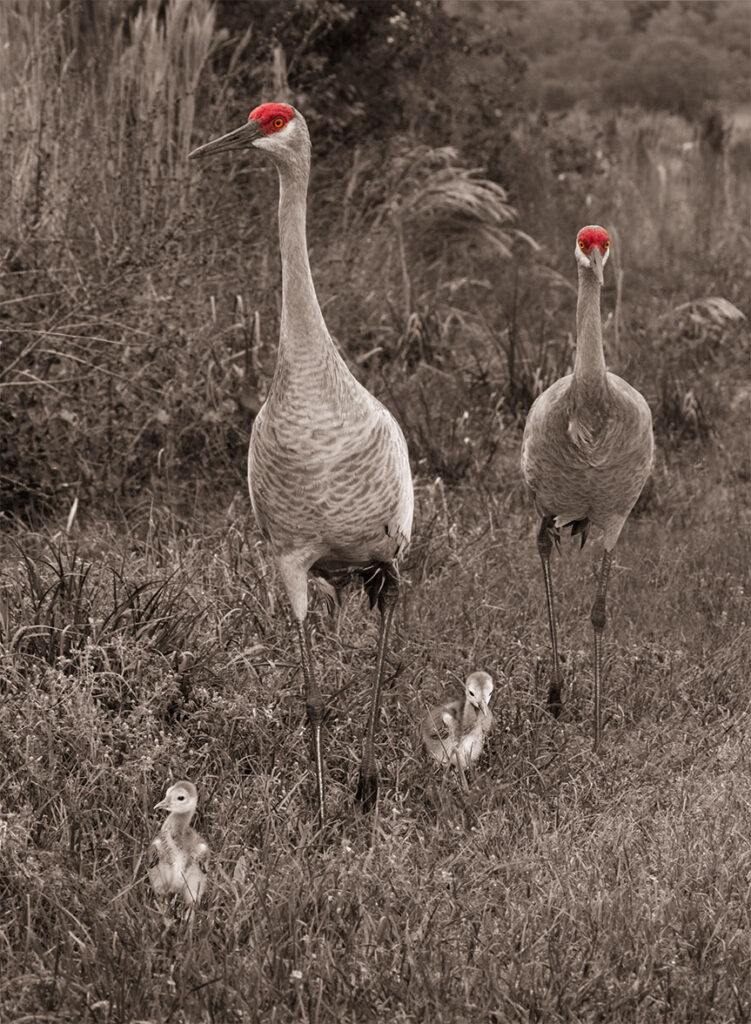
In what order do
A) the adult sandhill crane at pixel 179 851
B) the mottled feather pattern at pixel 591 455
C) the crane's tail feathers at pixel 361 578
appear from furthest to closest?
the mottled feather pattern at pixel 591 455
the crane's tail feathers at pixel 361 578
the adult sandhill crane at pixel 179 851

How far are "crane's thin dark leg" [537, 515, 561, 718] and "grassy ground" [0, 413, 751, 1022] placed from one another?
87mm

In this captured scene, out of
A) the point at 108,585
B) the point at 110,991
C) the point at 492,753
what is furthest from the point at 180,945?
the point at 108,585

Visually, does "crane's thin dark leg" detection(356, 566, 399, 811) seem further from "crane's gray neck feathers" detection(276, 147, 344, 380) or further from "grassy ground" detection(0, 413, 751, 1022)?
"crane's gray neck feathers" detection(276, 147, 344, 380)

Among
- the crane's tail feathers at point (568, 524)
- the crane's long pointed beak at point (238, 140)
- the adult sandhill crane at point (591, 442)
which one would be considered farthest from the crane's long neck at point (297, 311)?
the crane's tail feathers at point (568, 524)

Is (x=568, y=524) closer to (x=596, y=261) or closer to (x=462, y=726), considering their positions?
(x=596, y=261)

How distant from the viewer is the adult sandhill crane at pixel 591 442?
468 centimetres

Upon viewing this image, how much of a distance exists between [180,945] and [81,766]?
0.82 meters

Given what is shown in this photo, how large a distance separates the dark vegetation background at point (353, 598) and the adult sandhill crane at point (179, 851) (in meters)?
0.07

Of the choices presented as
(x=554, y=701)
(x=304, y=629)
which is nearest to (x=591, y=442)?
(x=554, y=701)

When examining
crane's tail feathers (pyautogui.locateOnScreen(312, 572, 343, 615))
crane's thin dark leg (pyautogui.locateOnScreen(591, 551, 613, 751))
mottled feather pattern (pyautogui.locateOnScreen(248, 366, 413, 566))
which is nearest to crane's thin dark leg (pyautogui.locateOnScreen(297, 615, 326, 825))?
mottled feather pattern (pyautogui.locateOnScreen(248, 366, 413, 566))

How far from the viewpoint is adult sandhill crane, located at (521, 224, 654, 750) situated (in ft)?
15.4

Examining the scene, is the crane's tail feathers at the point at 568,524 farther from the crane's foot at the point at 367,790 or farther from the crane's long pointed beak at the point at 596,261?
the crane's foot at the point at 367,790

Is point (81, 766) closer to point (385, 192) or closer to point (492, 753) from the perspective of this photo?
point (492, 753)

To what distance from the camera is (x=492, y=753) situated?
4.37 meters
